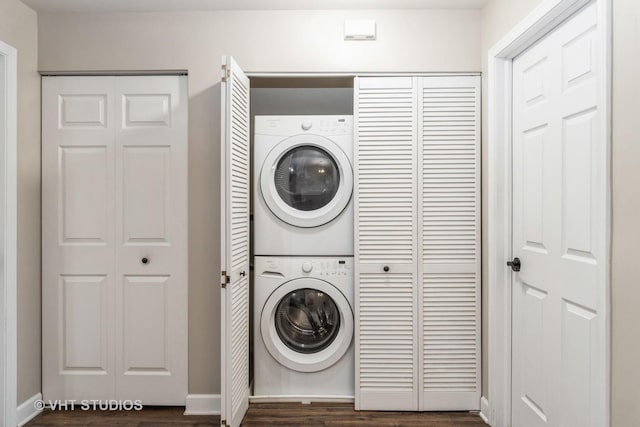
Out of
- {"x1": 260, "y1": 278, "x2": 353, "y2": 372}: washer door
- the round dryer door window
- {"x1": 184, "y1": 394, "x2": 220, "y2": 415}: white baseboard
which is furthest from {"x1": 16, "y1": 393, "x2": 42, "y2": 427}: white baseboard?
the round dryer door window

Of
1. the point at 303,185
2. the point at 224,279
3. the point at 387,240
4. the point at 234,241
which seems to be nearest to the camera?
the point at 224,279

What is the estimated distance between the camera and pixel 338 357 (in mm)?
2672

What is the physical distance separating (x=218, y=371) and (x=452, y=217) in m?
1.64

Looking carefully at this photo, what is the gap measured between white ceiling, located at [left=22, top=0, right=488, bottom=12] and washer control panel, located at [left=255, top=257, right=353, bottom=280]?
1462 mm

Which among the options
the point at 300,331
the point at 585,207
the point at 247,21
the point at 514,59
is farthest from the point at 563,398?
the point at 247,21

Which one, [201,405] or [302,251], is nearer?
[201,405]

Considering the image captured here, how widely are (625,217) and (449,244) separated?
4.05 feet

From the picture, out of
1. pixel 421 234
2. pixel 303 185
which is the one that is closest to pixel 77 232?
pixel 303 185

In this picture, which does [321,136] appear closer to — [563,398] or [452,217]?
[452,217]

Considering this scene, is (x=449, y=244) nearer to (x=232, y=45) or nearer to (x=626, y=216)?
(x=626, y=216)

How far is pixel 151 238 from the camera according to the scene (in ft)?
8.67

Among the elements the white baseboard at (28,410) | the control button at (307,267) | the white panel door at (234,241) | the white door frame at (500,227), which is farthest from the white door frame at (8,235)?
the white door frame at (500,227)

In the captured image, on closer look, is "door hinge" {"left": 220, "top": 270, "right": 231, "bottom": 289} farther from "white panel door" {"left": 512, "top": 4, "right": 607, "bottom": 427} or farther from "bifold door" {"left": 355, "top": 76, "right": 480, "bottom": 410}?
"white panel door" {"left": 512, "top": 4, "right": 607, "bottom": 427}

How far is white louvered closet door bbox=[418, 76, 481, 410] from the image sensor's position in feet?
8.45
